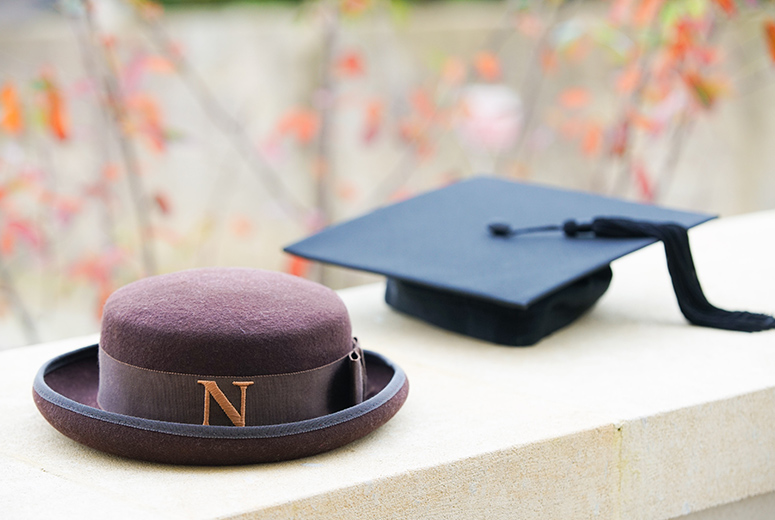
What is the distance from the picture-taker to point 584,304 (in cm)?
116

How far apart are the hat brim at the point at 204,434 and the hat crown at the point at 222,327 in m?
0.05

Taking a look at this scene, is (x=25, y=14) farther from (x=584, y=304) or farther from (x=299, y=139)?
(x=584, y=304)

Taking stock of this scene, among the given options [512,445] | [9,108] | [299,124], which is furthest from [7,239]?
[512,445]

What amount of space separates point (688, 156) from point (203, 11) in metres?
2.01

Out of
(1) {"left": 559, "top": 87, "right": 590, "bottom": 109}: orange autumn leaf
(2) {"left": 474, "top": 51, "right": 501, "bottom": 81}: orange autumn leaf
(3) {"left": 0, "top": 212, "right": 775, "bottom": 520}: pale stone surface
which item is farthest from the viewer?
(1) {"left": 559, "top": 87, "right": 590, "bottom": 109}: orange autumn leaf

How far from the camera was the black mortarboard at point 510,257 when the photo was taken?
106 cm

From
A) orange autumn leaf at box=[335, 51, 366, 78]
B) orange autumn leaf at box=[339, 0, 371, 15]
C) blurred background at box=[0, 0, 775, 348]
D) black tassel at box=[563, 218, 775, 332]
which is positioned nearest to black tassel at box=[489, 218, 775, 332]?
black tassel at box=[563, 218, 775, 332]

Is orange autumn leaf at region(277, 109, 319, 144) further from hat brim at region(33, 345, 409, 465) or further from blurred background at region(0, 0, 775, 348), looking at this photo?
hat brim at region(33, 345, 409, 465)

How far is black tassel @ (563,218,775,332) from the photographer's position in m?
1.11

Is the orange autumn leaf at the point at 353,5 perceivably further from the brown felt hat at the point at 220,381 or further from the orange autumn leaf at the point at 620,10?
the brown felt hat at the point at 220,381

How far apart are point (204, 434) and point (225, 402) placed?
0.11 ft

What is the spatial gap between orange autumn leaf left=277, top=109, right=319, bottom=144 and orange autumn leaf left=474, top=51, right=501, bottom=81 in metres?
0.60

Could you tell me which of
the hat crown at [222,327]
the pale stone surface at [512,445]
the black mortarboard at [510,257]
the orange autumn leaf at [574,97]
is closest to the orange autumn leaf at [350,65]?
the orange autumn leaf at [574,97]

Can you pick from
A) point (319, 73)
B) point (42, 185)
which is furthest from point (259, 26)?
point (42, 185)
